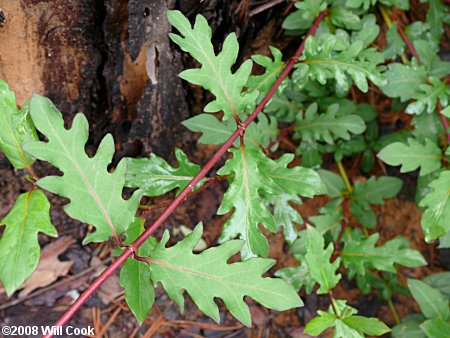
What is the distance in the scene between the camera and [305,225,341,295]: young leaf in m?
1.54

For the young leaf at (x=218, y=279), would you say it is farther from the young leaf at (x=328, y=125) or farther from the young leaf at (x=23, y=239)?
the young leaf at (x=328, y=125)

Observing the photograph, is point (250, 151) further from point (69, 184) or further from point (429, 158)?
point (429, 158)

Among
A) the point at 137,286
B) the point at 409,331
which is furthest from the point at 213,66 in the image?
the point at 409,331

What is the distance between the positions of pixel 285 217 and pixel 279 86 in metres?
0.47

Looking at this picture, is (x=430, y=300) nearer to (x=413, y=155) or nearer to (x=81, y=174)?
(x=413, y=155)

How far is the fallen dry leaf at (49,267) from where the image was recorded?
1.99m

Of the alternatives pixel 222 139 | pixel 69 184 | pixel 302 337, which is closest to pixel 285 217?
pixel 222 139

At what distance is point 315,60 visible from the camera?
163 centimetres

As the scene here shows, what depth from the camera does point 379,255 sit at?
176 centimetres

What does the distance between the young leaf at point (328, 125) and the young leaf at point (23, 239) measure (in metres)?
Answer: 1.13

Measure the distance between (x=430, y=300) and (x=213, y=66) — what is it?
1.22 m

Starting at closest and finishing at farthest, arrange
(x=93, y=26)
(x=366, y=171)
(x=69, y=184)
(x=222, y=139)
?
(x=69, y=184) → (x=93, y=26) → (x=222, y=139) → (x=366, y=171)

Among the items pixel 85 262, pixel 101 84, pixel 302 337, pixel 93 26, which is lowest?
pixel 302 337

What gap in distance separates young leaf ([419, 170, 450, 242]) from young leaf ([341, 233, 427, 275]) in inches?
8.1
